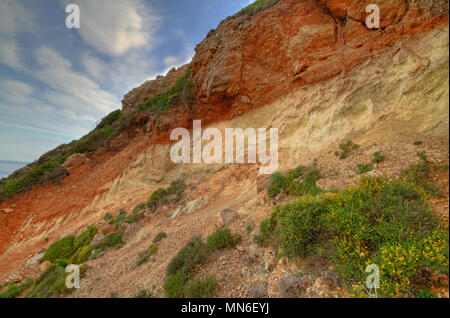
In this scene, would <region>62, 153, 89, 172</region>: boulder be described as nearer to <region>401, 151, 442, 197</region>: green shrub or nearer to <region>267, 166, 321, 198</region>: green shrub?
<region>267, 166, 321, 198</region>: green shrub

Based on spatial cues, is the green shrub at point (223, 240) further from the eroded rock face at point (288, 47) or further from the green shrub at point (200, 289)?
the eroded rock face at point (288, 47)

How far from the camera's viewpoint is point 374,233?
283 cm

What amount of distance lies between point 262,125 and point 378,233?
7959 mm

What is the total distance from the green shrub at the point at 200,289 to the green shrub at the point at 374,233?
1.50m

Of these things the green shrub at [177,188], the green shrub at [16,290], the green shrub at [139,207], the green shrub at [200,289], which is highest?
the green shrub at [177,188]

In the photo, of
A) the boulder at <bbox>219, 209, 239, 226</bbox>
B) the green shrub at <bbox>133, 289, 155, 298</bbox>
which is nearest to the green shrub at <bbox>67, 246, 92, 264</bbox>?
the green shrub at <bbox>133, 289, 155, 298</bbox>

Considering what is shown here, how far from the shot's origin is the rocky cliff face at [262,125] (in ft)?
15.8

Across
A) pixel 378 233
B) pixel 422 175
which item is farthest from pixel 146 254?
pixel 422 175

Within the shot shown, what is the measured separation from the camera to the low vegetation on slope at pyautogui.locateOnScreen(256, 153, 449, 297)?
2.26 m

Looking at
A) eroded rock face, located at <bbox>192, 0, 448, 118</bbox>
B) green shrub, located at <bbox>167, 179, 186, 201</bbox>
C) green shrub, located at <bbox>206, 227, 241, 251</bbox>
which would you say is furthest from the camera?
green shrub, located at <bbox>167, 179, 186, 201</bbox>

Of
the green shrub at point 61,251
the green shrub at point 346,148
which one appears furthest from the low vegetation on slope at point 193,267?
the green shrub at point 61,251

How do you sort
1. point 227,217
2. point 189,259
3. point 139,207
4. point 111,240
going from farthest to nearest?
point 139,207
point 111,240
point 227,217
point 189,259

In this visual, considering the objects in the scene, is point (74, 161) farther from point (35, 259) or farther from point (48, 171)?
point (35, 259)
